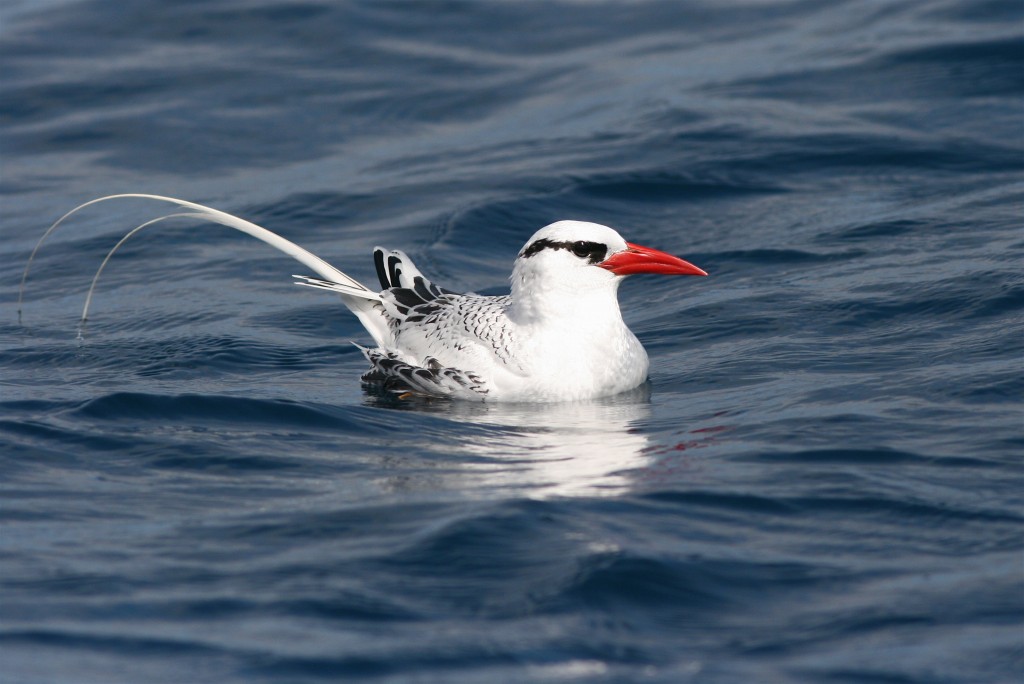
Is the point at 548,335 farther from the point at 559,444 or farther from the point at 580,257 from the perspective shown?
the point at 559,444

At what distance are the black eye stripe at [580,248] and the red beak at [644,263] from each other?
60 mm

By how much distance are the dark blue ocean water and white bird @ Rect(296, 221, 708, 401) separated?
0.79 feet

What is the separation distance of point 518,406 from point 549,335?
0.54m

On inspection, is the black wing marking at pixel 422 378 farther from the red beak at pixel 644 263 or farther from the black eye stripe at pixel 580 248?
the red beak at pixel 644 263

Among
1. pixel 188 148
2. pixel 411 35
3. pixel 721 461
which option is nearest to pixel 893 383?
pixel 721 461

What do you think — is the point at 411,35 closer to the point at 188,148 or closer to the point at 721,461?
the point at 188,148

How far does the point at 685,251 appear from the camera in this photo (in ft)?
44.9

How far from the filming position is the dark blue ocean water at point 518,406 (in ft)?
19.5

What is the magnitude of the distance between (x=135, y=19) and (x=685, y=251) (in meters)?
12.1

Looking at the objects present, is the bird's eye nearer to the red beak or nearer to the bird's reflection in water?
the red beak

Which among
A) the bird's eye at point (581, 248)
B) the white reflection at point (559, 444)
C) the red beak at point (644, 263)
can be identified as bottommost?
the white reflection at point (559, 444)

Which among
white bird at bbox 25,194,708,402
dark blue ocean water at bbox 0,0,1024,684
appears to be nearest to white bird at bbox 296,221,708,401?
white bird at bbox 25,194,708,402

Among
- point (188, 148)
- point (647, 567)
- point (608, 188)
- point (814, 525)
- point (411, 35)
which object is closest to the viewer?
point (647, 567)

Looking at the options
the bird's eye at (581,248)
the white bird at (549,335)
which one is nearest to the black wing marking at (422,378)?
the white bird at (549,335)
